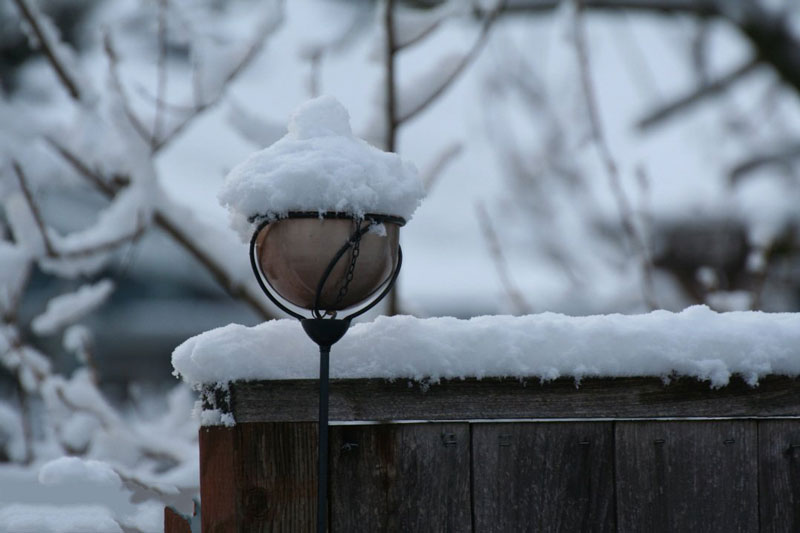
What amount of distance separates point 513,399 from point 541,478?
0.53 feet

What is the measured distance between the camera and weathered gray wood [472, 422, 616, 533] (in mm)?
1504

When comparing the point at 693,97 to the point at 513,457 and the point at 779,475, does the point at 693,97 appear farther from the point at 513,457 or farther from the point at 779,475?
the point at 513,457

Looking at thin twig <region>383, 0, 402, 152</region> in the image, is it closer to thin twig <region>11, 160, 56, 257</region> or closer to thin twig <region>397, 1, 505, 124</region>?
thin twig <region>397, 1, 505, 124</region>

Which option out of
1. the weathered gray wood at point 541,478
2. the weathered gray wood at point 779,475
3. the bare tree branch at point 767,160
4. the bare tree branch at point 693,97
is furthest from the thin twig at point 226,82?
the bare tree branch at point 767,160

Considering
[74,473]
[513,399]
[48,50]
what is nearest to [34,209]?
[48,50]

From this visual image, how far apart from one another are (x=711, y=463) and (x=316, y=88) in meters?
1.94

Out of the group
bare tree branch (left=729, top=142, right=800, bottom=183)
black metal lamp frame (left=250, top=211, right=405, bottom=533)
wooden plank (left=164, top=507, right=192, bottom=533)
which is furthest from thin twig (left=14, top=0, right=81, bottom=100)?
bare tree branch (left=729, top=142, right=800, bottom=183)

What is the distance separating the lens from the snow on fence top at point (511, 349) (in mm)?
1452

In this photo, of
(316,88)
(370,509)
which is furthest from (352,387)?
(316,88)

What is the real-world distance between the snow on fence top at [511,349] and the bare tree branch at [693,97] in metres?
3.37

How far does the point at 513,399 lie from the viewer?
1508 mm

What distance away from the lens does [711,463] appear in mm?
1554

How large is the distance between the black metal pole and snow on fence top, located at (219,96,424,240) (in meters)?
0.26

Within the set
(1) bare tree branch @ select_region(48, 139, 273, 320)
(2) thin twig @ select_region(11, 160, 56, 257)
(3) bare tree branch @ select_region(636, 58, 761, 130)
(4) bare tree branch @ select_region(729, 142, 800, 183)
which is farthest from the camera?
(4) bare tree branch @ select_region(729, 142, 800, 183)
